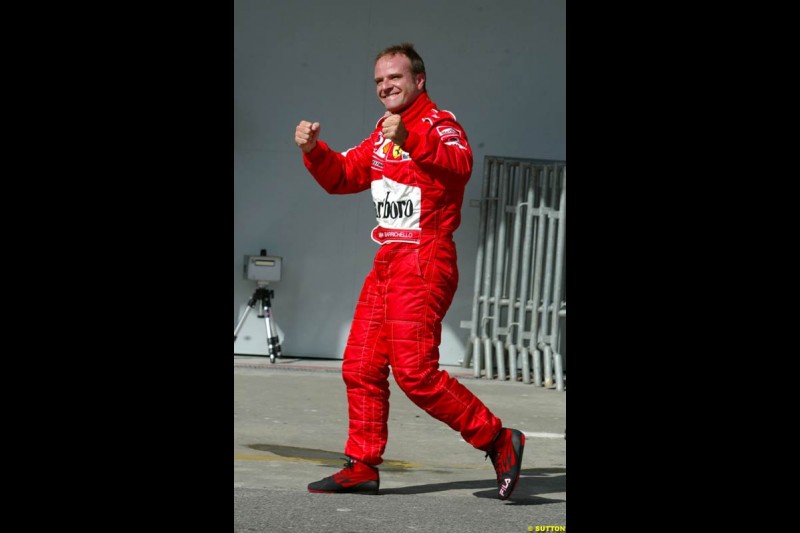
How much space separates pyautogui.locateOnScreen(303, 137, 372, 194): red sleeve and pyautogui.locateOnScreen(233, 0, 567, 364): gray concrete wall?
5.27 meters

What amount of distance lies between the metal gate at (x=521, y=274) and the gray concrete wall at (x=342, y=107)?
0.40 metres

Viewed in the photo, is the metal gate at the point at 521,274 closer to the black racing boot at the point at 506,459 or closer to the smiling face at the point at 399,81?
the black racing boot at the point at 506,459

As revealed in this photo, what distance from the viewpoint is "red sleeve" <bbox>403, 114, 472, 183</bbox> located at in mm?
4121

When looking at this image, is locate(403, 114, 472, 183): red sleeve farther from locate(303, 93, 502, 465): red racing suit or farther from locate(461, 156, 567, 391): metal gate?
locate(461, 156, 567, 391): metal gate

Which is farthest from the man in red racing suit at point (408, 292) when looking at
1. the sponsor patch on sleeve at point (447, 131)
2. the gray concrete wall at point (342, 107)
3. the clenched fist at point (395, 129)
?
the gray concrete wall at point (342, 107)

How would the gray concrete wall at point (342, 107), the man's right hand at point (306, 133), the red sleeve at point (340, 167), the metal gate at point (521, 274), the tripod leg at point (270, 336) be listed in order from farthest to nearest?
1. the gray concrete wall at point (342, 107)
2. the tripod leg at point (270, 336)
3. the metal gate at point (521, 274)
4. the red sleeve at point (340, 167)
5. the man's right hand at point (306, 133)

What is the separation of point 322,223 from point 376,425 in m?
5.80

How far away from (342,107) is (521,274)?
226 cm

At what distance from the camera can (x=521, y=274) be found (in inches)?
382

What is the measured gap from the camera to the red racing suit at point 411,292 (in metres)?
4.34

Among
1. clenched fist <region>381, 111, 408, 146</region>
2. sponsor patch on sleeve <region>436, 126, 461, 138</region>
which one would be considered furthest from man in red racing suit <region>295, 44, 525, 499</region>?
clenched fist <region>381, 111, 408, 146</region>
